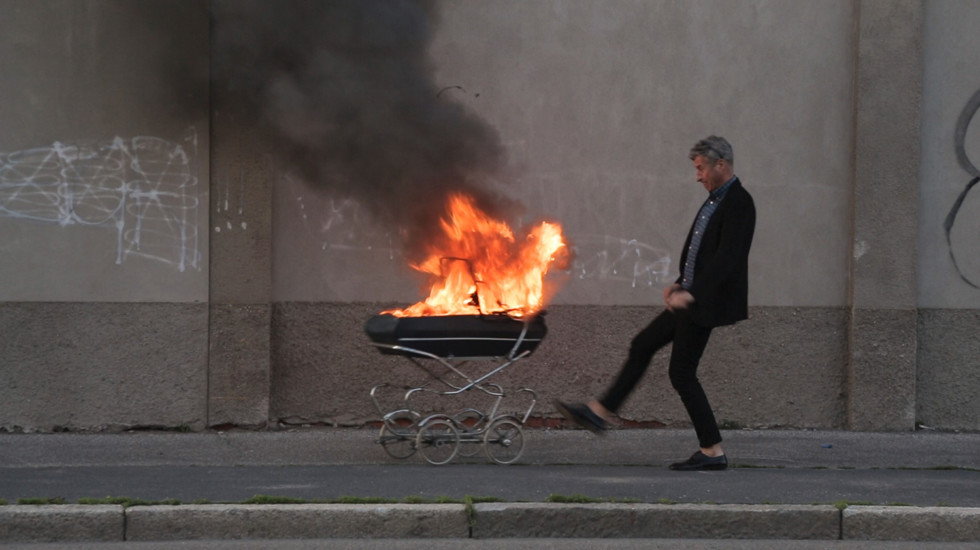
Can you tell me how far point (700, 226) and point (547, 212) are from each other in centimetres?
199

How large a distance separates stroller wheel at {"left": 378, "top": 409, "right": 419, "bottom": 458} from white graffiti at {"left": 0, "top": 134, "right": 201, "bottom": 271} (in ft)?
6.74

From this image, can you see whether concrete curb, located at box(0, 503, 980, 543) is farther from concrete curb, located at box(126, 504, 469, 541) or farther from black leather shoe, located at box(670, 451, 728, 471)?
black leather shoe, located at box(670, 451, 728, 471)

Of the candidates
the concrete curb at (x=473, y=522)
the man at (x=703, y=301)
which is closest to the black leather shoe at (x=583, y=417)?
the man at (x=703, y=301)

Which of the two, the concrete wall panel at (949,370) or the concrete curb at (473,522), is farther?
the concrete wall panel at (949,370)

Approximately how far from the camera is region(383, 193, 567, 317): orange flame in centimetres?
694

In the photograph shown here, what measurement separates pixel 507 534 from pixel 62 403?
157 inches

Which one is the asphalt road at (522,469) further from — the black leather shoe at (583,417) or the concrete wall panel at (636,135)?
the concrete wall panel at (636,135)

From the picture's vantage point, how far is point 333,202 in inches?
332

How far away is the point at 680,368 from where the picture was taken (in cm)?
673

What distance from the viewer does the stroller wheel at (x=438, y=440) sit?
6.84 m

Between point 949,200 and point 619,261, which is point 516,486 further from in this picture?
point 949,200

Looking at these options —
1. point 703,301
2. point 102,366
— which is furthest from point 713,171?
point 102,366

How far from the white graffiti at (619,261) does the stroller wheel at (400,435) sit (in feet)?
6.50

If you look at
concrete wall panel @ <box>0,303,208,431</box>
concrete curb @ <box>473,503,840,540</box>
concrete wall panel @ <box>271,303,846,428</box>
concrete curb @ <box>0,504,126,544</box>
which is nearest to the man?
concrete curb @ <box>473,503,840,540</box>
